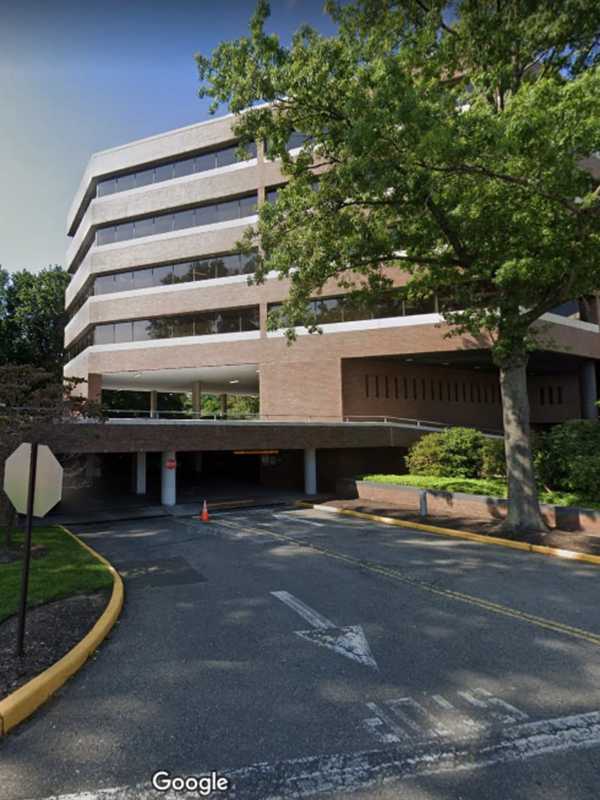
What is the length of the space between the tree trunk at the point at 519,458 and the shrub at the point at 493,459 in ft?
18.5

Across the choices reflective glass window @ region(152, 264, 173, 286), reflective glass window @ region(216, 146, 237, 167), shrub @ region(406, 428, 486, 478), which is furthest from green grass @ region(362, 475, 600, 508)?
reflective glass window @ region(216, 146, 237, 167)

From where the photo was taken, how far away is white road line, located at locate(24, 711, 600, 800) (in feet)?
11.5

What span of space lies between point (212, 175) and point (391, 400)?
16.6 m

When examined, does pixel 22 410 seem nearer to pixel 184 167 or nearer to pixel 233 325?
pixel 233 325

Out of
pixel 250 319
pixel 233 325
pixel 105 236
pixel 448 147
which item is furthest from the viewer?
pixel 105 236

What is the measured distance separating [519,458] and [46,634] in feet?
37.6

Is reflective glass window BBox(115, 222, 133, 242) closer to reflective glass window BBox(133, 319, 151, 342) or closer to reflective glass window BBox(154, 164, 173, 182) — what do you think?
reflective glass window BBox(154, 164, 173, 182)

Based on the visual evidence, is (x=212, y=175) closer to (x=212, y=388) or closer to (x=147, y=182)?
(x=147, y=182)

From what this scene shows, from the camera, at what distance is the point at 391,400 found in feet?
90.1

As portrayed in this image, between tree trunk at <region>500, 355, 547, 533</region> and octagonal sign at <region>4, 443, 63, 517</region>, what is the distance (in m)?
11.1

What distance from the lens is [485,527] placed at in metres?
13.9

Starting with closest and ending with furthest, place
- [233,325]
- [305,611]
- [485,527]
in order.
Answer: [305,611], [485,527], [233,325]

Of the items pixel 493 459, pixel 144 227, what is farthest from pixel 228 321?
pixel 493 459

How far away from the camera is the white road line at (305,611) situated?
6.88 metres
